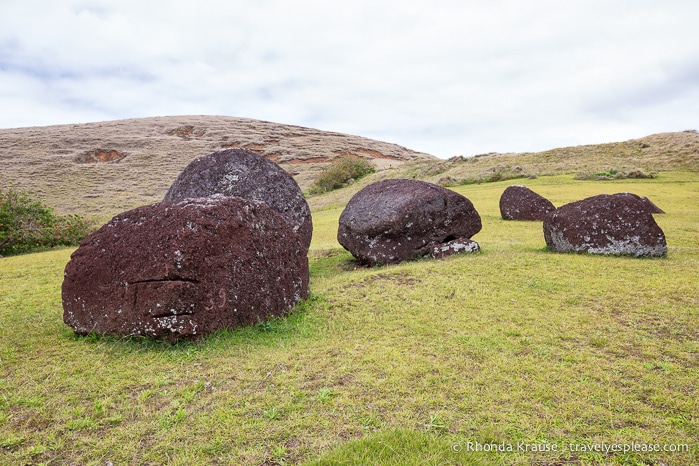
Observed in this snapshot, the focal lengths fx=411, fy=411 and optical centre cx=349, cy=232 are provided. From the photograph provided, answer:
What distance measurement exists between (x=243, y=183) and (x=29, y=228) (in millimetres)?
17734

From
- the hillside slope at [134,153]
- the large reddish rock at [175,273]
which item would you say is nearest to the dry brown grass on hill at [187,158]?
the hillside slope at [134,153]

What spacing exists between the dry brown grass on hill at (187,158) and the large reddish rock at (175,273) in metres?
31.8

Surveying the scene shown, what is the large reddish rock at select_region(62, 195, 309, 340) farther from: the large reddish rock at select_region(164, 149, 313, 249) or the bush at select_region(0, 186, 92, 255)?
the bush at select_region(0, 186, 92, 255)

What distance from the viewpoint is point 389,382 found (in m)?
4.52

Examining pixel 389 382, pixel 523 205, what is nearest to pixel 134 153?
pixel 523 205

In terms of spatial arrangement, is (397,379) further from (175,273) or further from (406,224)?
(406,224)

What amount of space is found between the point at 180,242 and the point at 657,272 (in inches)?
375


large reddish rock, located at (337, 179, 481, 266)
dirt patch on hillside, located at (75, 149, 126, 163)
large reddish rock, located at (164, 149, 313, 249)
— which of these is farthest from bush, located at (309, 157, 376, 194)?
large reddish rock, located at (164, 149, 313, 249)

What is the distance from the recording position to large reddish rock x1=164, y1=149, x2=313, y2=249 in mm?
10336

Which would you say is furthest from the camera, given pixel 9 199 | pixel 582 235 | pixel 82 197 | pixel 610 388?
pixel 82 197

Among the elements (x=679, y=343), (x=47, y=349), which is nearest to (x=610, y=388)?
(x=679, y=343)

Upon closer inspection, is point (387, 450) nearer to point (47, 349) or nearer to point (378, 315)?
point (378, 315)

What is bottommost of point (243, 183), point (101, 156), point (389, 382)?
point (389, 382)

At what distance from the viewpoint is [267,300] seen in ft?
21.6
